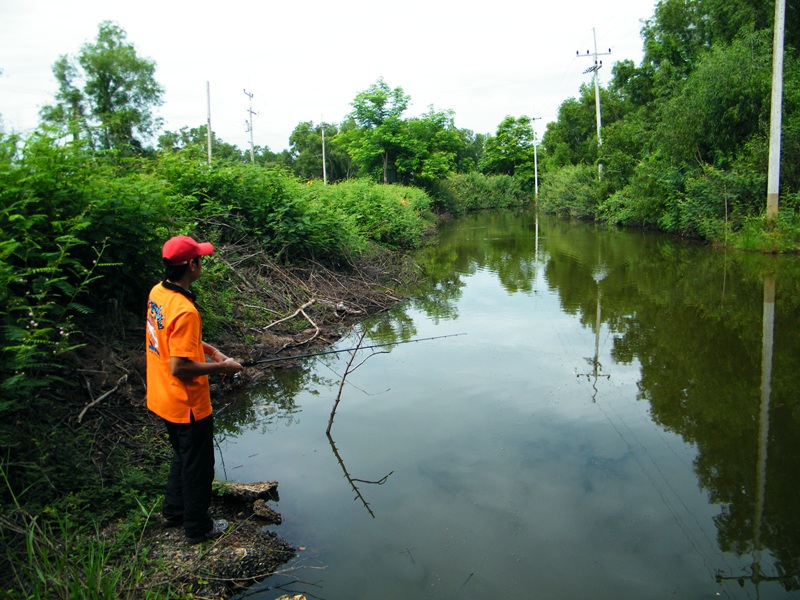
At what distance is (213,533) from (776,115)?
720 inches

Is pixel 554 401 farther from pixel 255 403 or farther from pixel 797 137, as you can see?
pixel 797 137

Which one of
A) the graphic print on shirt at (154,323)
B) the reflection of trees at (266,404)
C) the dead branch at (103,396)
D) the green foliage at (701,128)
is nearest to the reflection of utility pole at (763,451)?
the graphic print on shirt at (154,323)

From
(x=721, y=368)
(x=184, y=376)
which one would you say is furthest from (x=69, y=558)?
(x=721, y=368)

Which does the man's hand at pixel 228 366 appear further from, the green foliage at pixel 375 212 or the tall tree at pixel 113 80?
the tall tree at pixel 113 80

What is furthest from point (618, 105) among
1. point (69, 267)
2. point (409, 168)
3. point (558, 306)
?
point (69, 267)

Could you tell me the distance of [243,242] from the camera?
11.2m

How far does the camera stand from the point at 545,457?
5.36 m

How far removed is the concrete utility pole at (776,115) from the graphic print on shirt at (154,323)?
18022 mm

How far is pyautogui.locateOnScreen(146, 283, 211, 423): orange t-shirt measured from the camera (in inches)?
141

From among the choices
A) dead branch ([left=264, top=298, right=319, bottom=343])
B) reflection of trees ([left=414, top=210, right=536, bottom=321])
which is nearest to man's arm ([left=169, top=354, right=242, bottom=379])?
dead branch ([left=264, top=298, right=319, bottom=343])

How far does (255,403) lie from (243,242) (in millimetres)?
4812

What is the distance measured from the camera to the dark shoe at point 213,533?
3.79 meters

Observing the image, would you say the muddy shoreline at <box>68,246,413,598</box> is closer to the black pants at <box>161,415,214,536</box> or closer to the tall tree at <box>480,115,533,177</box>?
the black pants at <box>161,415,214,536</box>

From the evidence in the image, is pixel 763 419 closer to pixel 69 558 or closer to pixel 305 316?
pixel 69 558
